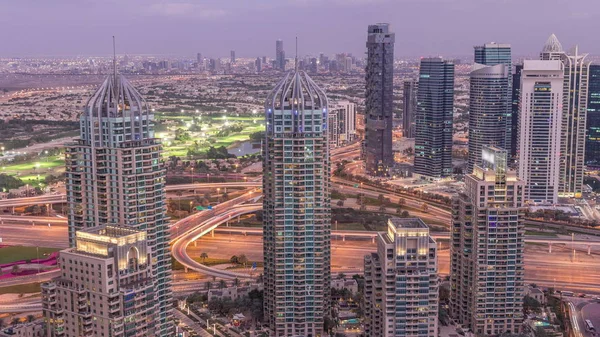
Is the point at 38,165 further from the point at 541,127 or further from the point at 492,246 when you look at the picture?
the point at 492,246

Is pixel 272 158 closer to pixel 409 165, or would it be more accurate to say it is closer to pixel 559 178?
pixel 559 178

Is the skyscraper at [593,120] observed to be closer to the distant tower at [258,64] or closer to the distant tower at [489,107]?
the distant tower at [489,107]

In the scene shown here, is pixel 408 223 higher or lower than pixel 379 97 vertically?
lower

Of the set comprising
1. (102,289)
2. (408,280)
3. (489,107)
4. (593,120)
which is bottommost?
(408,280)

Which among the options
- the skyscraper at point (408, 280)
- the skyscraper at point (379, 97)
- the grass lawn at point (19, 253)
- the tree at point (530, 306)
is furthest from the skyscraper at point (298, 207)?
the skyscraper at point (379, 97)

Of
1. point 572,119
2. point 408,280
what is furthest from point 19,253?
point 572,119

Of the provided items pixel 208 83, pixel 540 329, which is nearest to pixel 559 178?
pixel 540 329
